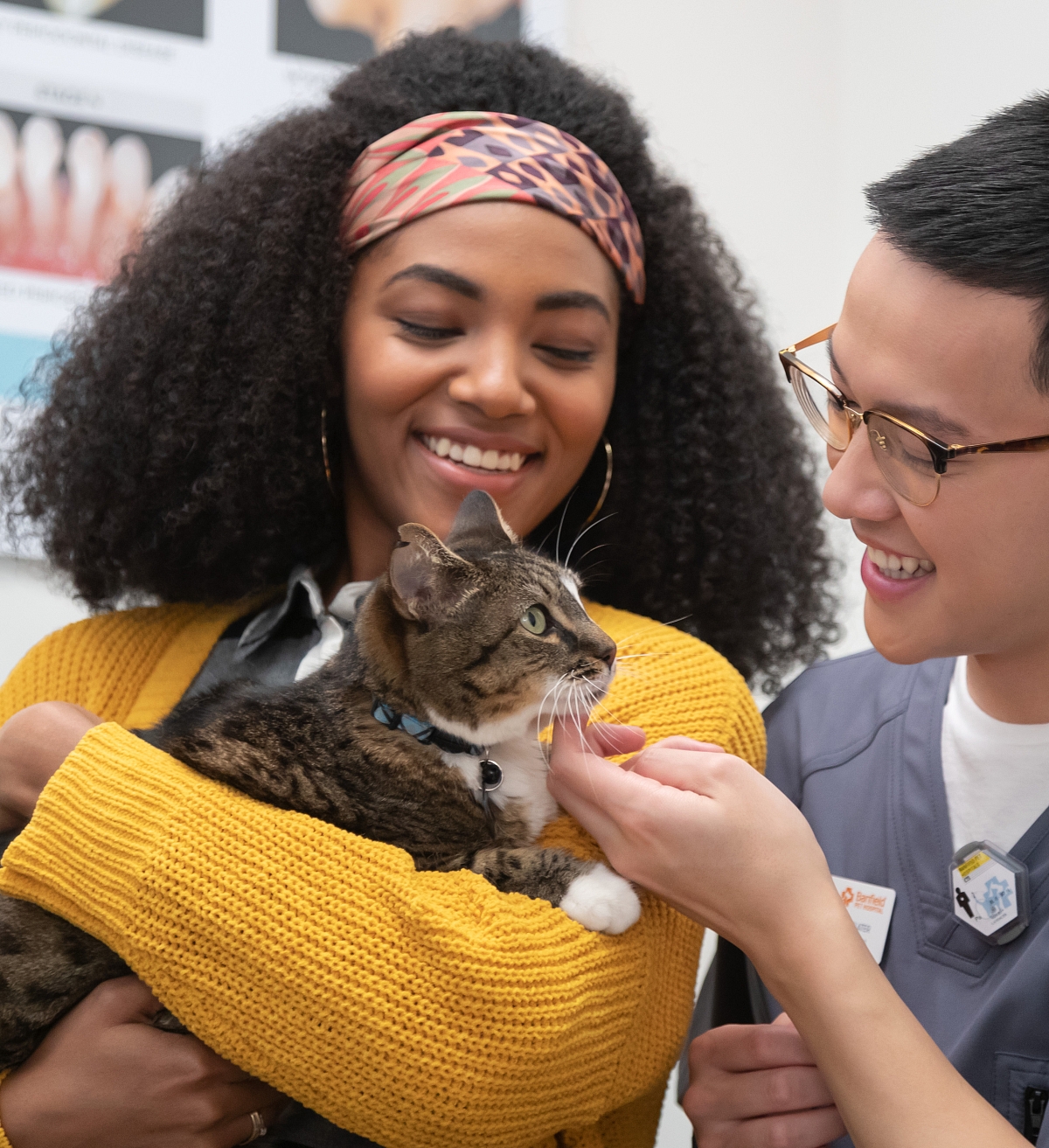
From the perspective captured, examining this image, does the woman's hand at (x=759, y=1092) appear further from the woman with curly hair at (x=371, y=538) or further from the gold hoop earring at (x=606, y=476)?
the gold hoop earring at (x=606, y=476)

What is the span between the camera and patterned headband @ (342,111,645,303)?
1.40m

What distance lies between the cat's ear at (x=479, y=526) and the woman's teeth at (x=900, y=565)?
44 cm

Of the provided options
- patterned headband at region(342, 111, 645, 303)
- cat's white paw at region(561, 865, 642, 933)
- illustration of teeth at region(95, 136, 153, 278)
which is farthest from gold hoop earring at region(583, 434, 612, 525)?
illustration of teeth at region(95, 136, 153, 278)

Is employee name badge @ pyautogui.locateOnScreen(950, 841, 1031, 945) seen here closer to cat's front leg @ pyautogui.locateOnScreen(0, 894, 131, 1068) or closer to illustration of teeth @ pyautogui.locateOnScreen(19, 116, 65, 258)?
cat's front leg @ pyautogui.locateOnScreen(0, 894, 131, 1068)

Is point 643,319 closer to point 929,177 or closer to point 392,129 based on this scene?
point 392,129

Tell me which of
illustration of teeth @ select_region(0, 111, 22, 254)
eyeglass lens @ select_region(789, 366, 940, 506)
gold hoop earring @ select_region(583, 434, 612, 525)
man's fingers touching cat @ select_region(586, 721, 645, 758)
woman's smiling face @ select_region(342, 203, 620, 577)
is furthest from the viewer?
illustration of teeth @ select_region(0, 111, 22, 254)

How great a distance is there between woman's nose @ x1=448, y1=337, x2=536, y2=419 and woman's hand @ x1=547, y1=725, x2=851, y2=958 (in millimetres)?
499

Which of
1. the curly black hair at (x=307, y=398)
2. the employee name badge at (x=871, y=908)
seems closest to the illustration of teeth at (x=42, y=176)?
the curly black hair at (x=307, y=398)

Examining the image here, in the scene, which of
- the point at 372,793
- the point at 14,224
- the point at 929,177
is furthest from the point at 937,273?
the point at 14,224

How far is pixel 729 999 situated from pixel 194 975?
78 centimetres

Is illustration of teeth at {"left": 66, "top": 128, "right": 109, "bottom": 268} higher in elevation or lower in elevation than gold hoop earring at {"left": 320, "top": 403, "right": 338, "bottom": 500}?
higher

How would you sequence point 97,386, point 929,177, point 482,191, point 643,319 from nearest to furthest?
point 929,177, point 482,191, point 97,386, point 643,319

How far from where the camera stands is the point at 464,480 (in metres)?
1.45

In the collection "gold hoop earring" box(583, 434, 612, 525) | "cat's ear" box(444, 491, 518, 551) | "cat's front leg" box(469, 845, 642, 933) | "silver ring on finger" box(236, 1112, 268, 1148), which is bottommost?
"silver ring on finger" box(236, 1112, 268, 1148)
